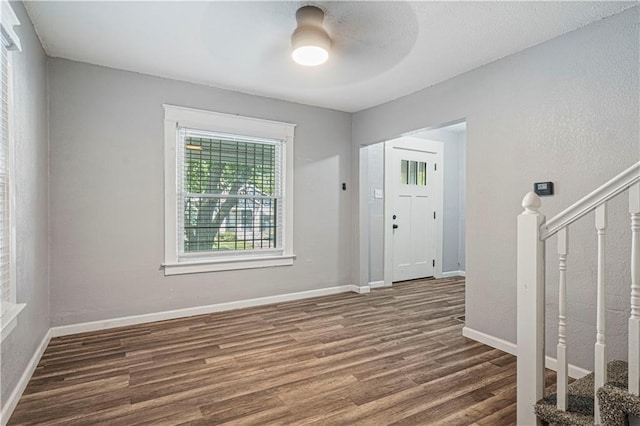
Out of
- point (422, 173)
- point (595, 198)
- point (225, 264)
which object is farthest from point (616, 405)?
point (422, 173)

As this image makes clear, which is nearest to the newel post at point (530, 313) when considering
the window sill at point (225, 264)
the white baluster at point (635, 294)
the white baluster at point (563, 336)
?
the white baluster at point (563, 336)

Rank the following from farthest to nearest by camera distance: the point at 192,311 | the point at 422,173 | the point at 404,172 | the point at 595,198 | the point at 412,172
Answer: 1. the point at 422,173
2. the point at 412,172
3. the point at 404,172
4. the point at 192,311
5. the point at 595,198

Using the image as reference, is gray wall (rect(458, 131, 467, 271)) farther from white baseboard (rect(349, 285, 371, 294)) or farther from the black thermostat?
the black thermostat

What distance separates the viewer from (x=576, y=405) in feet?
5.83

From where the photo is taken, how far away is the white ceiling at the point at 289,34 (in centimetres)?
242

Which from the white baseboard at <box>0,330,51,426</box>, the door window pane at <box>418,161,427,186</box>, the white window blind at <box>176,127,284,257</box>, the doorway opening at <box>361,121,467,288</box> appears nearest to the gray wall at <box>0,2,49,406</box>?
the white baseboard at <box>0,330,51,426</box>

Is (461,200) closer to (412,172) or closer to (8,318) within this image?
(412,172)

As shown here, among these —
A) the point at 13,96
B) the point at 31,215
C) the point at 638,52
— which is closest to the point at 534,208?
the point at 638,52

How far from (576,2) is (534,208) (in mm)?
1529

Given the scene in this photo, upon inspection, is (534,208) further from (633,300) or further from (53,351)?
(53,351)

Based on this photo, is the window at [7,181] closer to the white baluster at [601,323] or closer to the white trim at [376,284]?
the white baluster at [601,323]

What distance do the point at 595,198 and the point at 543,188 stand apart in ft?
3.98

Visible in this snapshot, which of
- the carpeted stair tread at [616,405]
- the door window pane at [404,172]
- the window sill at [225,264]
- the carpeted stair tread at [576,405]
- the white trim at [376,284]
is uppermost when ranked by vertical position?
the door window pane at [404,172]

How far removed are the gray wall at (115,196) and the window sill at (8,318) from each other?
1.23 m
